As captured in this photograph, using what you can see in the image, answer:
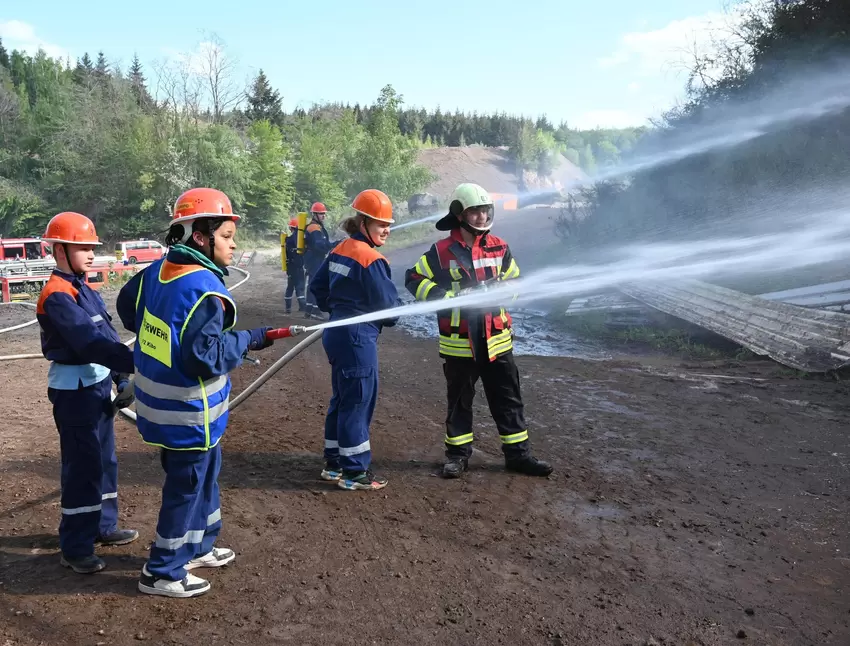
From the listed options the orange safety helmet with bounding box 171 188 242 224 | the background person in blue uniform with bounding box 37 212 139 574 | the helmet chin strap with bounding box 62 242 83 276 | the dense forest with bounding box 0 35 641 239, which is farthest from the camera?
the dense forest with bounding box 0 35 641 239

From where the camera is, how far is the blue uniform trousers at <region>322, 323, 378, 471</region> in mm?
4605

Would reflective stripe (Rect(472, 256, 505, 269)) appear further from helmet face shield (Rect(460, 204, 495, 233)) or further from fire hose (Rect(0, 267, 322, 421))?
fire hose (Rect(0, 267, 322, 421))

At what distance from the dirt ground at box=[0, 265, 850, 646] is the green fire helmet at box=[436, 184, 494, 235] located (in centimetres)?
195

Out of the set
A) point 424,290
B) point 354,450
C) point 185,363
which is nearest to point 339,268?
point 424,290

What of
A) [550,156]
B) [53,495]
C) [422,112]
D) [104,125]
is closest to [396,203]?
[104,125]

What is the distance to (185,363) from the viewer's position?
2.97m

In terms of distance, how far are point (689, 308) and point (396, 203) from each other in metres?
30.9

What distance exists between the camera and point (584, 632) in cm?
301

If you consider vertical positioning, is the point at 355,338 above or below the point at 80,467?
above

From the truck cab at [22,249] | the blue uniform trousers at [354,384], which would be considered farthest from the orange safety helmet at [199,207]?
the truck cab at [22,249]

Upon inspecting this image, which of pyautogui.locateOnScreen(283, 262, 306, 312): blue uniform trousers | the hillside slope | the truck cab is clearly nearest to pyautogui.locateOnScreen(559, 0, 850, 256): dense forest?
pyautogui.locateOnScreen(283, 262, 306, 312): blue uniform trousers

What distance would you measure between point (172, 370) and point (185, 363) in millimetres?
88

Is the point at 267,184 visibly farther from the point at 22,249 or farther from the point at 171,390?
the point at 171,390

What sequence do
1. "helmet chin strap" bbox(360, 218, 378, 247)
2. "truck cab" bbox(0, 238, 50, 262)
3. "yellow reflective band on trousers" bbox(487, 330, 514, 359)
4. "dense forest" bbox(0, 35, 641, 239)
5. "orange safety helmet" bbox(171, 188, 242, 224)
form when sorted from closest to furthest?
1. "orange safety helmet" bbox(171, 188, 242, 224)
2. "helmet chin strap" bbox(360, 218, 378, 247)
3. "yellow reflective band on trousers" bbox(487, 330, 514, 359)
4. "truck cab" bbox(0, 238, 50, 262)
5. "dense forest" bbox(0, 35, 641, 239)
